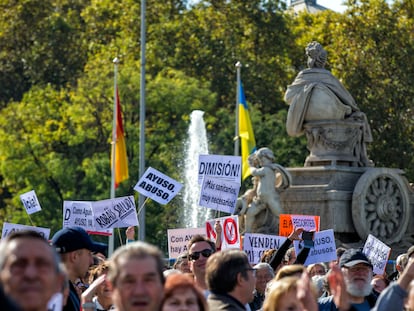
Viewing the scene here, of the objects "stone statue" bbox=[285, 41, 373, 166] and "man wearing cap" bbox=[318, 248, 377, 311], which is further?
"stone statue" bbox=[285, 41, 373, 166]

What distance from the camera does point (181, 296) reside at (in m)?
6.70

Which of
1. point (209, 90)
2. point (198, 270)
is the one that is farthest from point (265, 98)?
point (198, 270)

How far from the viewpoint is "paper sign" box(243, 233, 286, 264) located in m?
15.0

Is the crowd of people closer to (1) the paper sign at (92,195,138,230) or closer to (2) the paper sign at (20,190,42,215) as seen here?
(1) the paper sign at (92,195,138,230)

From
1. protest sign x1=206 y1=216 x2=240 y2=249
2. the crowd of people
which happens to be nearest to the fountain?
protest sign x1=206 y1=216 x2=240 y2=249

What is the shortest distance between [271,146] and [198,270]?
32.8 metres

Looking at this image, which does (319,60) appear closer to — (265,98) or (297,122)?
(297,122)

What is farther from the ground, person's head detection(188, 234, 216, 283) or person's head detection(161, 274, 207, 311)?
person's head detection(161, 274, 207, 311)

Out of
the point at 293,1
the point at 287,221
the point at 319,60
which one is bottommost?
the point at 287,221

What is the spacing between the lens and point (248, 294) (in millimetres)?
8094

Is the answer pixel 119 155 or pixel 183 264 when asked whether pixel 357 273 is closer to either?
pixel 183 264

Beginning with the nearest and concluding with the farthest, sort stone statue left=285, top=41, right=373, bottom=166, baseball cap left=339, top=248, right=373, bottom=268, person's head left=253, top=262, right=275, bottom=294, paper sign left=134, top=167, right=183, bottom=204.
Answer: baseball cap left=339, top=248, right=373, bottom=268 → person's head left=253, top=262, right=275, bottom=294 → paper sign left=134, top=167, right=183, bottom=204 → stone statue left=285, top=41, right=373, bottom=166

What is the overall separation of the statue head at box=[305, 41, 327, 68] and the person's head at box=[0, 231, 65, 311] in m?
16.8

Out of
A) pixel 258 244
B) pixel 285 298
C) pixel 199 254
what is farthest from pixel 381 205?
pixel 285 298
